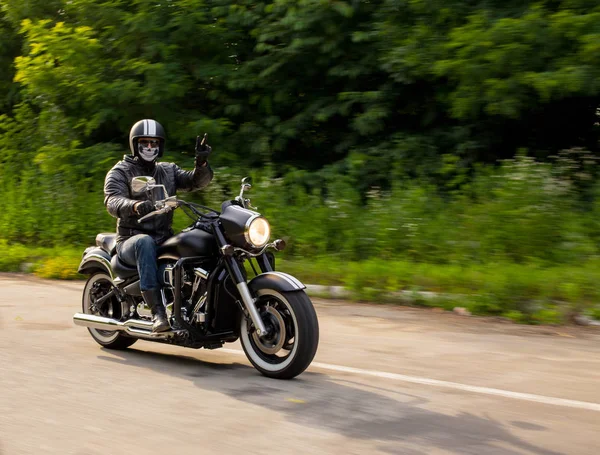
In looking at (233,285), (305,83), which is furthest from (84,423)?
(305,83)

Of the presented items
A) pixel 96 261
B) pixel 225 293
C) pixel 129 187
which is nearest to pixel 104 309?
pixel 96 261

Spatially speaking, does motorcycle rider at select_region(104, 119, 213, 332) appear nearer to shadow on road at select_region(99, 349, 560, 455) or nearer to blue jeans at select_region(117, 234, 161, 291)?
blue jeans at select_region(117, 234, 161, 291)

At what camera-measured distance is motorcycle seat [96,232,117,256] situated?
7.32m

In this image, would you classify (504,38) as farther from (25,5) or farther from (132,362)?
(25,5)

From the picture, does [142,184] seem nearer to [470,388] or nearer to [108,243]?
[108,243]

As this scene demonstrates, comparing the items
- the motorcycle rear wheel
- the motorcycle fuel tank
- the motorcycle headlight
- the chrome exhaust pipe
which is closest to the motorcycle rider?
the chrome exhaust pipe

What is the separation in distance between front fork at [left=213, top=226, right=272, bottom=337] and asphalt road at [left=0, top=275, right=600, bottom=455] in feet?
1.36

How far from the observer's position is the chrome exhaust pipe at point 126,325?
6.78 meters

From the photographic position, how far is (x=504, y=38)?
11891 mm

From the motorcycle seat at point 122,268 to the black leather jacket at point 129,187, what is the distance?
174 millimetres

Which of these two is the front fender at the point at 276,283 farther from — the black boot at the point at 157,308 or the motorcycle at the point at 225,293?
the black boot at the point at 157,308

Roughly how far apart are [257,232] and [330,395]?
130 cm

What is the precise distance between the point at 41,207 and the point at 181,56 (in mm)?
3932

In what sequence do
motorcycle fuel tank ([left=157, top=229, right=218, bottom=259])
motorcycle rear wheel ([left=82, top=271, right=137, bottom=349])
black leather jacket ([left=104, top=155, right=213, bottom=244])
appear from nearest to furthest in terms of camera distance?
motorcycle fuel tank ([left=157, top=229, right=218, bottom=259])
black leather jacket ([left=104, top=155, right=213, bottom=244])
motorcycle rear wheel ([left=82, top=271, right=137, bottom=349])
